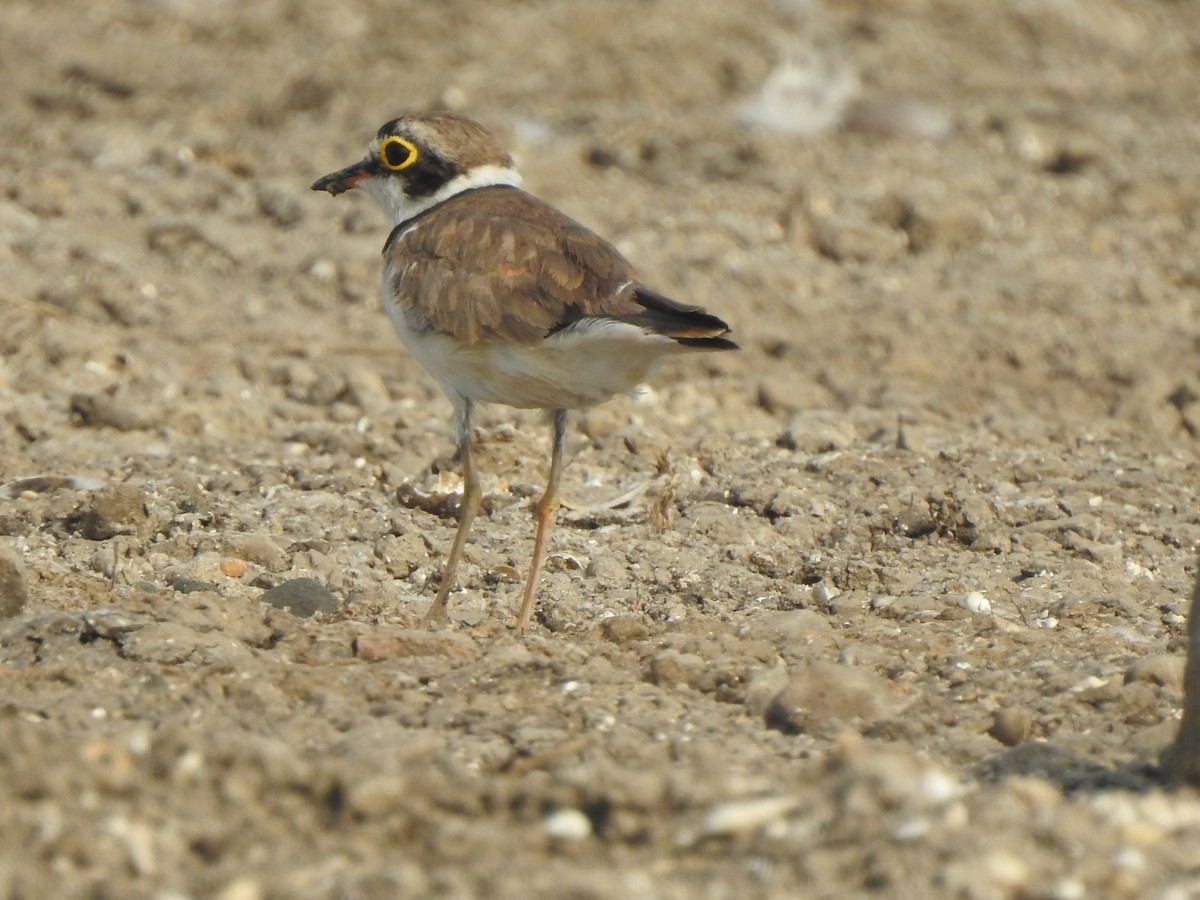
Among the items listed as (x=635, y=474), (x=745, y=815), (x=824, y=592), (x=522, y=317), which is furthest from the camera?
(x=635, y=474)

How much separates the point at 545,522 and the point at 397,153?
1347 mm

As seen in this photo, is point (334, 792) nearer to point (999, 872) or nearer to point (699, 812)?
point (699, 812)

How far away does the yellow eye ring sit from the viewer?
19.4 ft

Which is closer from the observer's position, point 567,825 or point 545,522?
point 567,825

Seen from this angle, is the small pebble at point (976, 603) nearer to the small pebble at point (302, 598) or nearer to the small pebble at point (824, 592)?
the small pebble at point (824, 592)

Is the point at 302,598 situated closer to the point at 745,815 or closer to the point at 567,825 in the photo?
the point at 567,825

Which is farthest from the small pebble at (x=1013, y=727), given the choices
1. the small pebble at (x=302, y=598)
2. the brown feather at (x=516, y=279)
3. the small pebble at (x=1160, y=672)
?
the small pebble at (x=302, y=598)

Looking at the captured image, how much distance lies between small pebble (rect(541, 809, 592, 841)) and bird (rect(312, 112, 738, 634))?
1.62m

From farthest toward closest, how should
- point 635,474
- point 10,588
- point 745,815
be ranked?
point 635,474 < point 10,588 < point 745,815

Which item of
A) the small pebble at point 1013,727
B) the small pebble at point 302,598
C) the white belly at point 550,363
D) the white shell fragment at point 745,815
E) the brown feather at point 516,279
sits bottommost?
the small pebble at point 302,598

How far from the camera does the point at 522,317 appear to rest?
506 cm

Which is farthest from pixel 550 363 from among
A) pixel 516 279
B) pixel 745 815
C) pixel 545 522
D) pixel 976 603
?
pixel 745 815

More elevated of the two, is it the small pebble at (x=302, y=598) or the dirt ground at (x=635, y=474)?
the dirt ground at (x=635, y=474)

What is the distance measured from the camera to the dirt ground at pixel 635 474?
11.3ft
